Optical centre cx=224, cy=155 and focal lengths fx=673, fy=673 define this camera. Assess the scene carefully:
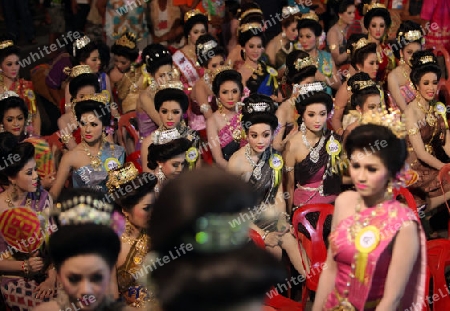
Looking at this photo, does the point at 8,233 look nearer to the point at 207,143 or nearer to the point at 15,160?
the point at 15,160

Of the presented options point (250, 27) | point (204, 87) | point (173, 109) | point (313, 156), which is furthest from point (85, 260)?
point (250, 27)

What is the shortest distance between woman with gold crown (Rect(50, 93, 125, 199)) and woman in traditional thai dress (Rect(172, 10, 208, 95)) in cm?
167

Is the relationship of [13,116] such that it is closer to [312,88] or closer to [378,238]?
[312,88]

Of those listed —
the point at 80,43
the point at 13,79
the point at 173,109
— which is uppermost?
the point at 80,43

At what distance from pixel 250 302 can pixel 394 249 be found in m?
1.29

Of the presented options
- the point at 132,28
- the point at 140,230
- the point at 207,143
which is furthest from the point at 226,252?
the point at 132,28

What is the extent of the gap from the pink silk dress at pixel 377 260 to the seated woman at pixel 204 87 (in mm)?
2754

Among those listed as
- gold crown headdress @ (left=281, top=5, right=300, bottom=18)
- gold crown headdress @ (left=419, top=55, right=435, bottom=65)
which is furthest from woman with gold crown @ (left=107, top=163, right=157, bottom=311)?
gold crown headdress @ (left=281, top=5, right=300, bottom=18)

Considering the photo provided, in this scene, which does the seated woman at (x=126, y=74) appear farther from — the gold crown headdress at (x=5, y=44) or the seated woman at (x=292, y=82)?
the seated woman at (x=292, y=82)

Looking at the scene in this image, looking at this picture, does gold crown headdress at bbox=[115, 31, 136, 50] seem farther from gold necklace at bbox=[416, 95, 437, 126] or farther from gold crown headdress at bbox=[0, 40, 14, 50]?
gold necklace at bbox=[416, 95, 437, 126]

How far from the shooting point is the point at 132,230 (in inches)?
127

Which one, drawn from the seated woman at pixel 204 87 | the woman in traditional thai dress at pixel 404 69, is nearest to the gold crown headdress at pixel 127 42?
the seated woman at pixel 204 87

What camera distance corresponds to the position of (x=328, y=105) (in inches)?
171

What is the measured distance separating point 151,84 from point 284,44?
177 cm
